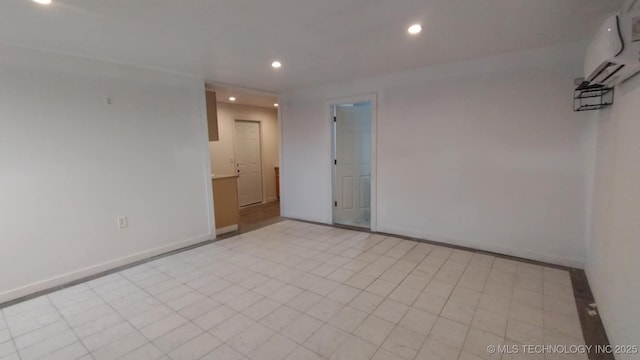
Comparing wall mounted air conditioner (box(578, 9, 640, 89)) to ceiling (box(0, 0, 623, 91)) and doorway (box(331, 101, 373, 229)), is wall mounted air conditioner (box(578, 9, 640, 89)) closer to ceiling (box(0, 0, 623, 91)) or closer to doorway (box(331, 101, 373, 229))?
ceiling (box(0, 0, 623, 91))

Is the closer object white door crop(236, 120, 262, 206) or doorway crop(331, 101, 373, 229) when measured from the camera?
doorway crop(331, 101, 373, 229)

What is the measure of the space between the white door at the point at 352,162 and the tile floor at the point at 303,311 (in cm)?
154

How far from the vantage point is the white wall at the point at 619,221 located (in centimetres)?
154

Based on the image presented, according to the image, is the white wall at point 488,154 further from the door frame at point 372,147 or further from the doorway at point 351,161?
the doorway at point 351,161

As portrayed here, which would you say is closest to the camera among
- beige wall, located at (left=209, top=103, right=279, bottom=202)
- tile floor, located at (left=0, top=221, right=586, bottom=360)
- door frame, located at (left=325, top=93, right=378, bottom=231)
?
tile floor, located at (left=0, top=221, right=586, bottom=360)

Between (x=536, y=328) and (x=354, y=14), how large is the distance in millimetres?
2614

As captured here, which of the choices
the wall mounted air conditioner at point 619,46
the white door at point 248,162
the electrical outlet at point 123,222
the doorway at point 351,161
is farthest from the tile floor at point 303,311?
the white door at point 248,162

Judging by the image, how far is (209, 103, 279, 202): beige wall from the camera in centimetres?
598

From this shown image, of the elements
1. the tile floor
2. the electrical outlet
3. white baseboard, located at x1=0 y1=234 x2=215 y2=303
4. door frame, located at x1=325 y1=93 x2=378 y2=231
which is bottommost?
the tile floor

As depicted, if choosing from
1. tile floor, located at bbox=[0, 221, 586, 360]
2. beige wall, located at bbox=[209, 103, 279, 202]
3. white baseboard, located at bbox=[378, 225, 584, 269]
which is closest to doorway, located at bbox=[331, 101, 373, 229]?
white baseboard, located at bbox=[378, 225, 584, 269]

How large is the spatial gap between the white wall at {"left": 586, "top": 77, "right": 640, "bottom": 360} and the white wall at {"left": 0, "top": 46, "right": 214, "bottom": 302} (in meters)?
4.15

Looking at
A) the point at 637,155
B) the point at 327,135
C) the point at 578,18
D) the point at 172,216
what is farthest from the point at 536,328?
the point at 172,216

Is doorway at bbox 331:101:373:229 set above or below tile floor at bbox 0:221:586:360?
above

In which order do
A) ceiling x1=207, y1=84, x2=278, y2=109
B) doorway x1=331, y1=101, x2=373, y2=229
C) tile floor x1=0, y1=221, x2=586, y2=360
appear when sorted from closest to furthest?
tile floor x1=0, y1=221, x2=586, y2=360 < ceiling x1=207, y1=84, x2=278, y2=109 < doorway x1=331, y1=101, x2=373, y2=229
